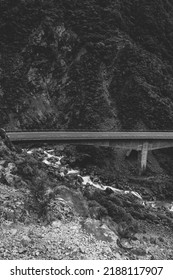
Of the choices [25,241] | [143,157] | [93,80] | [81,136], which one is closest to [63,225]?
[25,241]

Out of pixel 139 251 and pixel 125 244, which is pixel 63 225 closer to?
pixel 125 244

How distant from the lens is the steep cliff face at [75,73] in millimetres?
65188

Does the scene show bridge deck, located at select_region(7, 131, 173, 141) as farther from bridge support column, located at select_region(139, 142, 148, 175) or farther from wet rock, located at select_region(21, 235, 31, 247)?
wet rock, located at select_region(21, 235, 31, 247)

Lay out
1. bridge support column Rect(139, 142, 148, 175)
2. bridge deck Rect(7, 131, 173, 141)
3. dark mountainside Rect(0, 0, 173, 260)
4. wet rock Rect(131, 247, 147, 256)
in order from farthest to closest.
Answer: bridge support column Rect(139, 142, 148, 175), dark mountainside Rect(0, 0, 173, 260), bridge deck Rect(7, 131, 173, 141), wet rock Rect(131, 247, 147, 256)

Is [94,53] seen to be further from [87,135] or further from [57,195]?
[57,195]

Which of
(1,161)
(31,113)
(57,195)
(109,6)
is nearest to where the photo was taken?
(57,195)

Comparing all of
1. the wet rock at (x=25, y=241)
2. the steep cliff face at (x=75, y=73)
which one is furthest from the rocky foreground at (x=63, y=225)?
the steep cliff face at (x=75, y=73)

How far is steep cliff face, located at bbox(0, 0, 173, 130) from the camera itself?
2566 inches

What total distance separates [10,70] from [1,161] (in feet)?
144

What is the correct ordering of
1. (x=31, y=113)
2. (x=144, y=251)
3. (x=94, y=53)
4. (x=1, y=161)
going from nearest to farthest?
(x=144, y=251)
(x=1, y=161)
(x=31, y=113)
(x=94, y=53)

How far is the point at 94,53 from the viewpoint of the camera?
71.4 metres

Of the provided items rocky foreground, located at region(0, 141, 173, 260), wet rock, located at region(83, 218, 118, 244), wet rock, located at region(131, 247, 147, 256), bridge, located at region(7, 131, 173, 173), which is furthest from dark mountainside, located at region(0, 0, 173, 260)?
wet rock, located at region(131, 247, 147, 256)

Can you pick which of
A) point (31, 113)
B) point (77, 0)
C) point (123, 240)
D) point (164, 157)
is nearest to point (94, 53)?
point (77, 0)

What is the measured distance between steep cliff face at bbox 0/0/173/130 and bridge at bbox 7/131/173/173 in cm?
767
